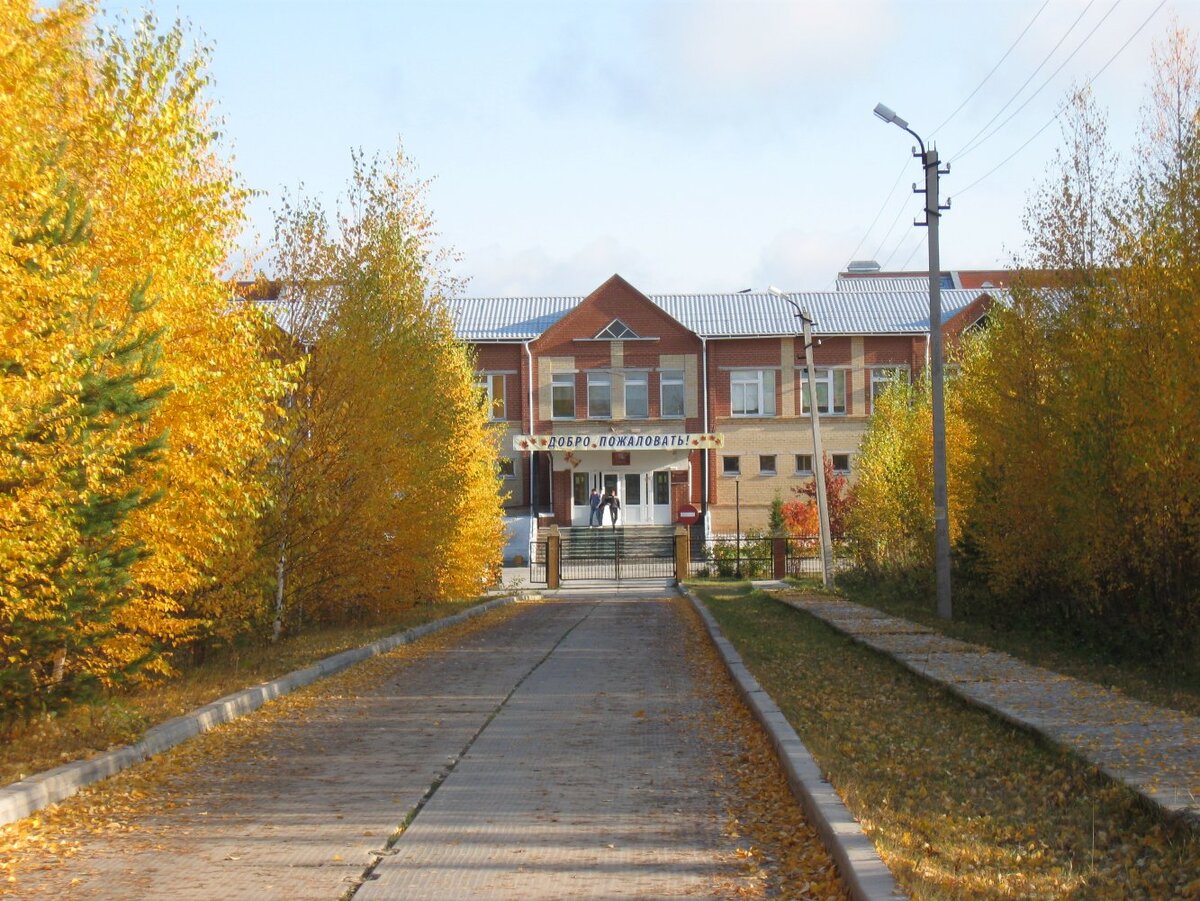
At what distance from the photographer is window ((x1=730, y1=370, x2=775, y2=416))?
55.4m

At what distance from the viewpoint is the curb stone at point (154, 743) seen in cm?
780

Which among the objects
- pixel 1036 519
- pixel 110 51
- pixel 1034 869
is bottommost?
pixel 1034 869

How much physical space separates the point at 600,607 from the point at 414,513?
35.1 ft

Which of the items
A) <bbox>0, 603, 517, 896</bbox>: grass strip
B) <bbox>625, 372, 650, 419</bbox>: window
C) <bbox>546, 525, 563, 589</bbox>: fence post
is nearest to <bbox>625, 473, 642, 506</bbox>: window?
<bbox>625, 372, 650, 419</bbox>: window

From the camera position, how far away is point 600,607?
31250 millimetres

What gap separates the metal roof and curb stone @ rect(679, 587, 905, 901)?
1741 inches

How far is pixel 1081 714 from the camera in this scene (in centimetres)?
1038

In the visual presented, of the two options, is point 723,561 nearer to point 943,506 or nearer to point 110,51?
point 943,506

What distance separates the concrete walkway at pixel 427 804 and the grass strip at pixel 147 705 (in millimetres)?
451

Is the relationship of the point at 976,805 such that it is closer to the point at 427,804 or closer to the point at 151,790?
the point at 427,804

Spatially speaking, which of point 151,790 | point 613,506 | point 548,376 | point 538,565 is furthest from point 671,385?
point 151,790

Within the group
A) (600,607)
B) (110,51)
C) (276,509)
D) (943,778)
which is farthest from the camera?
(600,607)

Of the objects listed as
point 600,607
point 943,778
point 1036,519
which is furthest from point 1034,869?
point 600,607

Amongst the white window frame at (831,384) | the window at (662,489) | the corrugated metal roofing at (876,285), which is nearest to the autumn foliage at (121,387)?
the window at (662,489)
